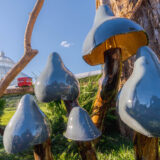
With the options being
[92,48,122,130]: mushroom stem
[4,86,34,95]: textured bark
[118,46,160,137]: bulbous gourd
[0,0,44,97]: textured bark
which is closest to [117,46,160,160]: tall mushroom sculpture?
[118,46,160,137]: bulbous gourd

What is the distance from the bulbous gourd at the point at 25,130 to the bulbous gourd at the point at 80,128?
44 millimetres

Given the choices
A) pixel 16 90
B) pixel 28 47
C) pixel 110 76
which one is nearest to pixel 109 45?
pixel 110 76

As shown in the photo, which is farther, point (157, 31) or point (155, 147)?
point (157, 31)

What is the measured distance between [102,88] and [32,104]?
17cm

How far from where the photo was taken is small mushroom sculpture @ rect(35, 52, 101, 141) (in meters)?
0.24

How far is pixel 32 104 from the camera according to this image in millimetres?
246

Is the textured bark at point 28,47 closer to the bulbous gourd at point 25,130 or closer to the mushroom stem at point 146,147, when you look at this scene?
the bulbous gourd at point 25,130

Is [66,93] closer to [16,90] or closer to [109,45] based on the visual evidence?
[109,45]

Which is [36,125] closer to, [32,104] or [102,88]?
[32,104]

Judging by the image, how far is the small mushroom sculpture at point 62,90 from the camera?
0.24 m

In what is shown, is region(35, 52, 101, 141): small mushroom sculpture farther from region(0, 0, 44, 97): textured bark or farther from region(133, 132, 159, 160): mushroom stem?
region(0, 0, 44, 97): textured bark

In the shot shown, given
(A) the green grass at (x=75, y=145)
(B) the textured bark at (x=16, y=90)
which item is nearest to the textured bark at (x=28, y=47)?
(B) the textured bark at (x=16, y=90)

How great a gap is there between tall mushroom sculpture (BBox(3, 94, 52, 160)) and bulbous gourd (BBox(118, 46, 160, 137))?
0.14 metres

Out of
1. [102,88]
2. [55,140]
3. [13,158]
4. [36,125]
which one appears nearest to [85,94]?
[55,140]
